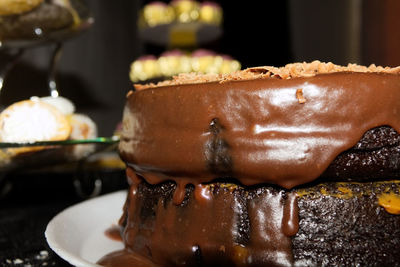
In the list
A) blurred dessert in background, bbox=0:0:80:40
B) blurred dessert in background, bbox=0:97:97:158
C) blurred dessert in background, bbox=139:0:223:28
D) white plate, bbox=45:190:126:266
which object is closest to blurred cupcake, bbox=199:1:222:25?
blurred dessert in background, bbox=139:0:223:28

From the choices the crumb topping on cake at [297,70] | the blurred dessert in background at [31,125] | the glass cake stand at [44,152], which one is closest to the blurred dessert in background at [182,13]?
the glass cake stand at [44,152]

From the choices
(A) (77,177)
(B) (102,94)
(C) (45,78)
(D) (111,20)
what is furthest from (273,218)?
(D) (111,20)

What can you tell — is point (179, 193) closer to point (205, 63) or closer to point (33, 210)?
point (33, 210)

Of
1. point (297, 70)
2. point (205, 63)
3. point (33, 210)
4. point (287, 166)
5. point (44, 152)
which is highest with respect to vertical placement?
point (297, 70)

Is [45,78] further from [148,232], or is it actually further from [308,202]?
[308,202]

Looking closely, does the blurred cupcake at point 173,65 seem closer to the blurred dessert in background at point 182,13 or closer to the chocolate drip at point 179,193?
the blurred dessert in background at point 182,13

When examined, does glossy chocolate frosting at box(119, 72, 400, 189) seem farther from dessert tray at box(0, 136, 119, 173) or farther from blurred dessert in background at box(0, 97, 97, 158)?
blurred dessert in background at box(0, 97, 97, 158)

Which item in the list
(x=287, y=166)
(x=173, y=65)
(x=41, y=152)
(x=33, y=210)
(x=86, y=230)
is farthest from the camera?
(x=173, y=65)

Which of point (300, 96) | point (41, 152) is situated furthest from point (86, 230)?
point (300, 96)
